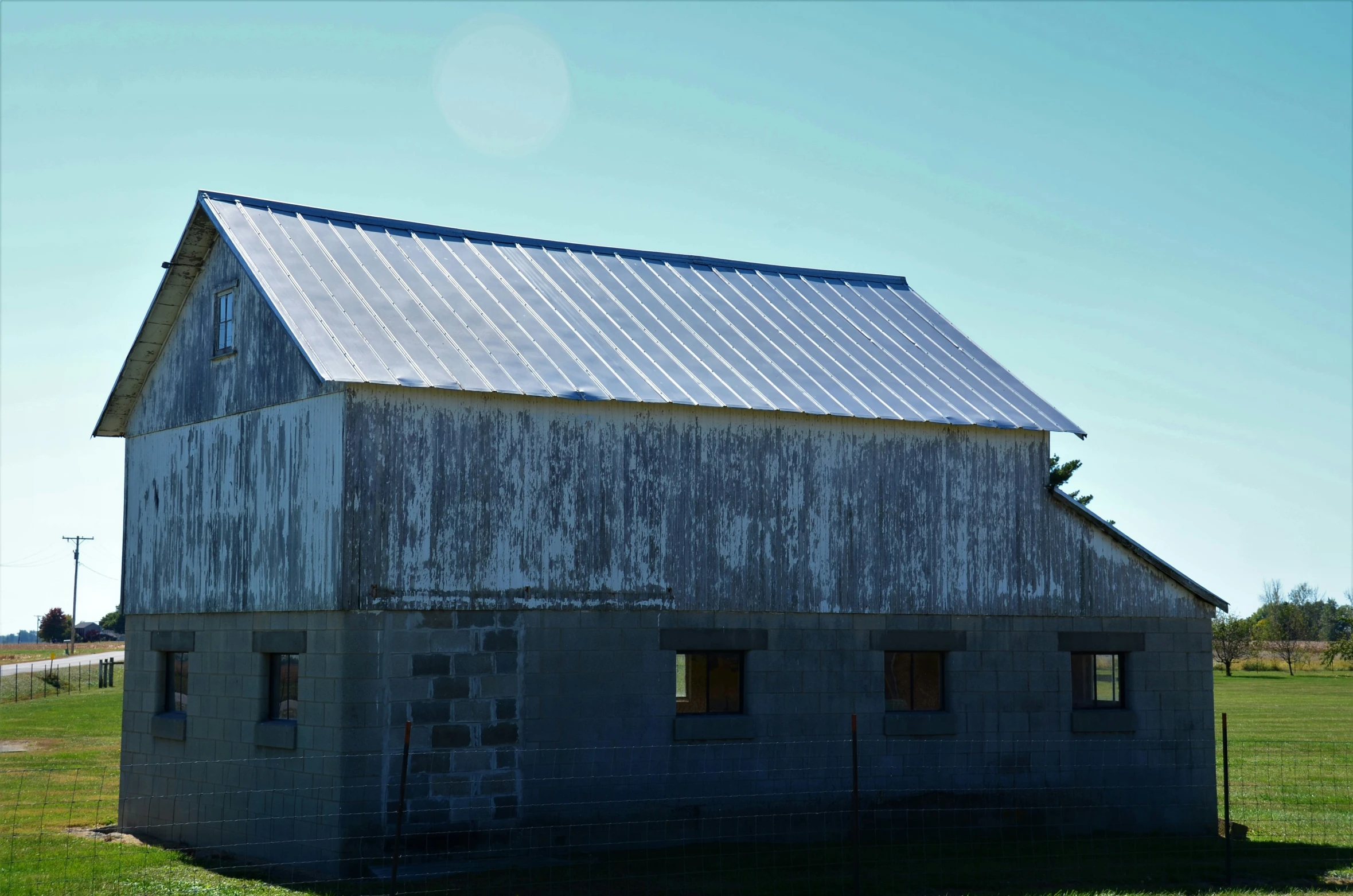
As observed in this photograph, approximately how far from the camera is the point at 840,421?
1950 cm

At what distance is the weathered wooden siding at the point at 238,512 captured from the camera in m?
16.7

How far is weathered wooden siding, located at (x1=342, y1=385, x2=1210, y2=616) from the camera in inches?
653

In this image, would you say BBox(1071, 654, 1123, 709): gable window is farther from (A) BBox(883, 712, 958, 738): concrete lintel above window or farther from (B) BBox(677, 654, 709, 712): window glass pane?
(B) BBox(677, 654, 709, 712): window glass pane

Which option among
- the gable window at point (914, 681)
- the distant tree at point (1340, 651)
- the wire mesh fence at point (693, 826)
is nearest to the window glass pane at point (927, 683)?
the gable window at point (914, 681)

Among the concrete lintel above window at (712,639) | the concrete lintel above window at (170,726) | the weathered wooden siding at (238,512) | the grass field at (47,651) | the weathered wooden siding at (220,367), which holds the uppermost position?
the weathered wooden siding at (220,367)

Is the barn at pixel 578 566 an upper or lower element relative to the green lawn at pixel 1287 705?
upper

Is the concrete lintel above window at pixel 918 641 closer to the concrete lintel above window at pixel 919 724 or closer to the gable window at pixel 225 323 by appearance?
the concrete lintel above window at pixel 919 724

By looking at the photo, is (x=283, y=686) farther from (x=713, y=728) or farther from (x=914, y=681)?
(x=914, y=681)

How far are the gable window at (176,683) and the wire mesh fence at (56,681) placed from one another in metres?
34.6

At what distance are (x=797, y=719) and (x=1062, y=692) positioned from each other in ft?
14.2

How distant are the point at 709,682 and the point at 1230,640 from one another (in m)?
67.2

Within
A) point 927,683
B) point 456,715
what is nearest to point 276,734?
point 456,715

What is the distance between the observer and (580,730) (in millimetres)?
17281

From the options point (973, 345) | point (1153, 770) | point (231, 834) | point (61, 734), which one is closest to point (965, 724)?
point (1153, 770)
